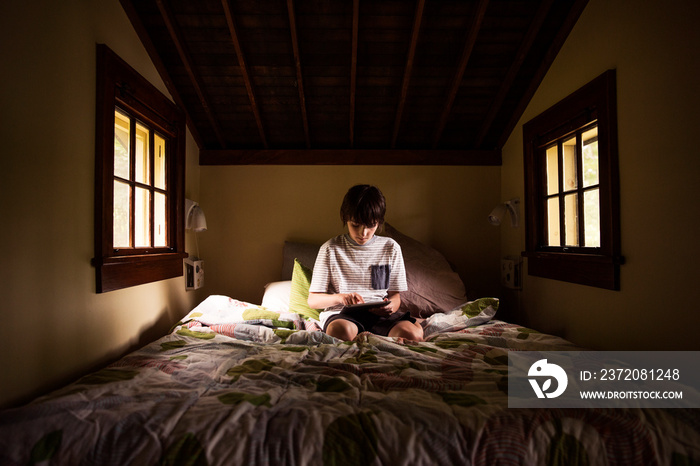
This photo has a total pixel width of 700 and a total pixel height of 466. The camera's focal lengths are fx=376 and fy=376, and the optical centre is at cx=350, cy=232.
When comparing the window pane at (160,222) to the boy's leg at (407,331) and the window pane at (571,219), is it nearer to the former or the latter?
the boy's leg at (407,331)

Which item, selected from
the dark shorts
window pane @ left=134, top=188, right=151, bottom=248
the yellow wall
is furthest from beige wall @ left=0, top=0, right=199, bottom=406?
the dark shorts

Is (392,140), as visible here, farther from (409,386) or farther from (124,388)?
(124,388)

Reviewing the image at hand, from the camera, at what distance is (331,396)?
47.6 inches

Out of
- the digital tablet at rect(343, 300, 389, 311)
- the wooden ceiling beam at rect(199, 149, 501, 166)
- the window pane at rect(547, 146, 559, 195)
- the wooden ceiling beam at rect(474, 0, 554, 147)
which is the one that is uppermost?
the wooden ceiling beam at rect(474, 0, 554, 147)

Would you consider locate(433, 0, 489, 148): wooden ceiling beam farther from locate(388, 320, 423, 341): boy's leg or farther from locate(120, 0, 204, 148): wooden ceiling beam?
locate(120, 0, 204, 148): wooden ceiling beam

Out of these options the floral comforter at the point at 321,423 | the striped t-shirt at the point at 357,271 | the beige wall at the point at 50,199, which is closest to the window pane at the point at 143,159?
the beige wall at the point at 50,199

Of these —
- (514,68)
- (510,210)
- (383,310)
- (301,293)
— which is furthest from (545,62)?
(301,293)

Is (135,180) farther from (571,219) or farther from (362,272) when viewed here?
(571,219)

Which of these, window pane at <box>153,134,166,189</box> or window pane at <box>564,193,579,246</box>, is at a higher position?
window pane at <box>153,134,166,189</box>

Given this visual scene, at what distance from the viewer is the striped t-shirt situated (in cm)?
220

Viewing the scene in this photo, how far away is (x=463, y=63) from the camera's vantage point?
2504mm

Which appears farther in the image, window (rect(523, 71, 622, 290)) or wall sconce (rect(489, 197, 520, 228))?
wall sconce (rect(489, 197, 520, 228))

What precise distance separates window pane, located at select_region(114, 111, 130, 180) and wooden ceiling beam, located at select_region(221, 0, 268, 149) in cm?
81

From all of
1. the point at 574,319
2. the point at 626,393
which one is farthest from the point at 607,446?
the point at 574,319
